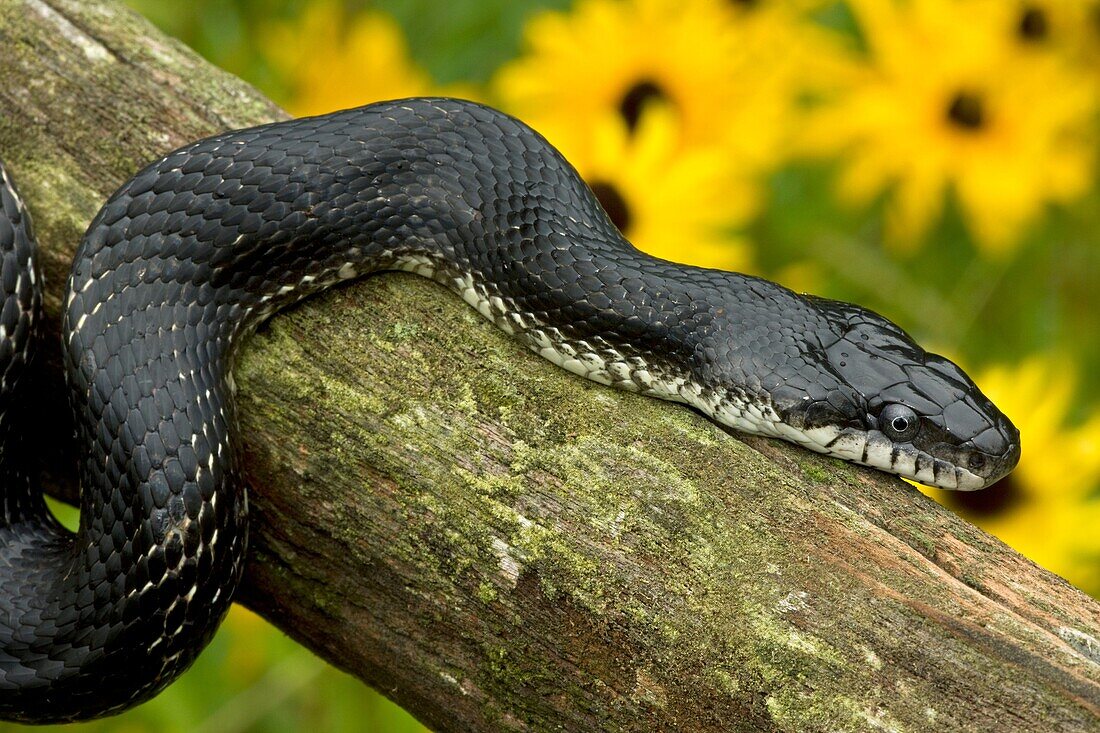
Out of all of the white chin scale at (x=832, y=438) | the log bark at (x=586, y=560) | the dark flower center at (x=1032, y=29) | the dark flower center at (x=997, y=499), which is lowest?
the log bark at (x=586, y=560)

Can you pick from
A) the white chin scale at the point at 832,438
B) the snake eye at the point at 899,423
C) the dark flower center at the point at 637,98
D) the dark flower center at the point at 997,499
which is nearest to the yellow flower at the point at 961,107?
the dark flower center at the point at 637,98

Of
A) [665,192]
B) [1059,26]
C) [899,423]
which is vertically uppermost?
[1059,26]

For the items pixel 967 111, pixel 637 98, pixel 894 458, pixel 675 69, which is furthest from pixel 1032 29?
pixel 894 458

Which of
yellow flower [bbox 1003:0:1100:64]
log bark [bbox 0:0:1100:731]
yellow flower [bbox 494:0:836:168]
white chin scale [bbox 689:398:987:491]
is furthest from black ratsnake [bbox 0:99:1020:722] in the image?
yellow flower [bbox 1003:0:1100:64]

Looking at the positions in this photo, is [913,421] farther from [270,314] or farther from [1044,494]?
[270,314]

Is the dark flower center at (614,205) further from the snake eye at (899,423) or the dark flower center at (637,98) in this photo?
the snake eye at (899,423)

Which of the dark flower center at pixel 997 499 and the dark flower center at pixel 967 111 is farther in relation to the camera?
the dark flower center at pixel 967 111

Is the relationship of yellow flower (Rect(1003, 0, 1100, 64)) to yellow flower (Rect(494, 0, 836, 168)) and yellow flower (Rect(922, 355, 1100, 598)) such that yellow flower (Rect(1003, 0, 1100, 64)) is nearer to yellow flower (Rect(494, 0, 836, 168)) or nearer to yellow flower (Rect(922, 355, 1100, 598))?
yellow flower (Rect(494, 0, 836, 168))
